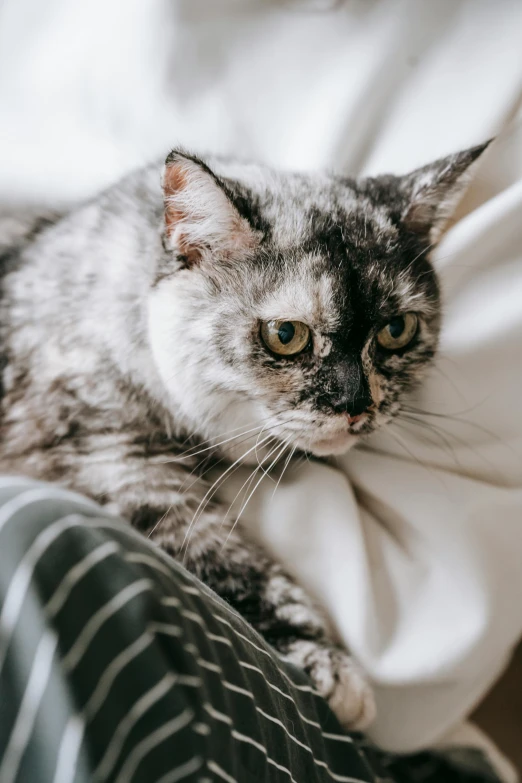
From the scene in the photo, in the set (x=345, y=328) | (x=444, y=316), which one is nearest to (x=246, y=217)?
(x=345, y=328)

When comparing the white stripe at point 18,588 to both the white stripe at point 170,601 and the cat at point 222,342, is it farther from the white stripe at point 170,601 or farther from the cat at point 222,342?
the cat at point 222,342

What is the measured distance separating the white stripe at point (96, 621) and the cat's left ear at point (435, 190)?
59 centimetres

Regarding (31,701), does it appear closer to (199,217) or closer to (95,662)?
(95,662)

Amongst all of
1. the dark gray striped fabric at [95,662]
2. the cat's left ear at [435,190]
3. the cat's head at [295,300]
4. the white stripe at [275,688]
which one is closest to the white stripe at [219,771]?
the dark gray striped fabric at [95,662]

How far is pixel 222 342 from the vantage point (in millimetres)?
750

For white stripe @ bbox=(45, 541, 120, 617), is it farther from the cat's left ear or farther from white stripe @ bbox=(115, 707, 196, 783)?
the cat's left ear

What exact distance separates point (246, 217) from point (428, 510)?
0.46 metres

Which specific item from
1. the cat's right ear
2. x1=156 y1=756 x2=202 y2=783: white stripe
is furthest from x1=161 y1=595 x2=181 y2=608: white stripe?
the cat's right ear

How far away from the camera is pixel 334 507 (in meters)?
0.84

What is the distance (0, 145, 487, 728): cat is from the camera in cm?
73

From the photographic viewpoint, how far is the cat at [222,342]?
28.9 inches

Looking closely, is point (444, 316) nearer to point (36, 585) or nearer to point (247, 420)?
point (247, 420)

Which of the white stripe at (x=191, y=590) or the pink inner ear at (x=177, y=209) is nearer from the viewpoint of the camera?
the white stripe at (x=191, y=590)

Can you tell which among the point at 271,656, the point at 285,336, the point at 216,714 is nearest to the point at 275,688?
the point at 271,656
